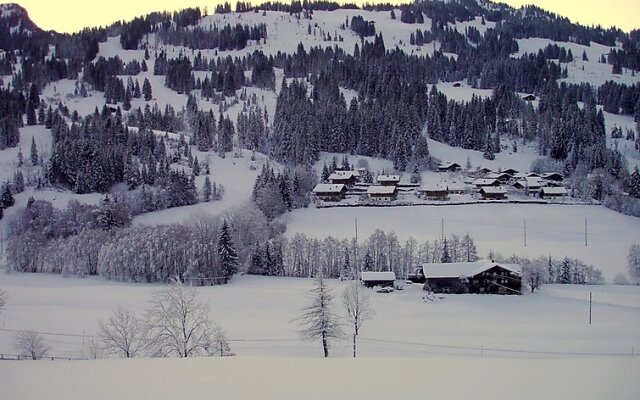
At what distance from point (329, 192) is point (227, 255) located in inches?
1050

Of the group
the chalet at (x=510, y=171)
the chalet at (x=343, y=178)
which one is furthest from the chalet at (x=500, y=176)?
the chalet at (x=343, y=178)

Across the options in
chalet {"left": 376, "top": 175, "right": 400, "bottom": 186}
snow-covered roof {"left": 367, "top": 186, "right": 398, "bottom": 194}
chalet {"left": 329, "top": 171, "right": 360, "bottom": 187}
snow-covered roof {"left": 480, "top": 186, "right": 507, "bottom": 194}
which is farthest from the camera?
chalet {"left": 329, "top": 171, "right": 360, "bottom": 187}

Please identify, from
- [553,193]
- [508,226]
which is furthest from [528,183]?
[508,226]

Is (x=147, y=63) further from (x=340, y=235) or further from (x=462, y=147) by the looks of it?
(x=340, y=235)

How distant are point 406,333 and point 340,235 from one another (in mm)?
24201

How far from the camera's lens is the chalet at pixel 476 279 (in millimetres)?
38625

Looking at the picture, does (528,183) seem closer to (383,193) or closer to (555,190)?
(555,190)

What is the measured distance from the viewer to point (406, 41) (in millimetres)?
175250

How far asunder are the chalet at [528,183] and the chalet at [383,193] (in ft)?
57.1

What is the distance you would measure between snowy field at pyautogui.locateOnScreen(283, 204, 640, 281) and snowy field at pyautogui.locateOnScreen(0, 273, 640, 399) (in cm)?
831

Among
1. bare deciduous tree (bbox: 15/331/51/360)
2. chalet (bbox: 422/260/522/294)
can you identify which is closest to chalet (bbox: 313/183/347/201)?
chalet (bbox: 422/260/522/294)

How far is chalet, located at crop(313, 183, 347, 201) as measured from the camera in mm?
68812

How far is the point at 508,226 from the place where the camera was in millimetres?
56219

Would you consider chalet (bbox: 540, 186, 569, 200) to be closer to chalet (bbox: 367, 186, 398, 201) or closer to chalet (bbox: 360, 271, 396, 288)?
chalet (bbox: 367, 186, 398, 201)
